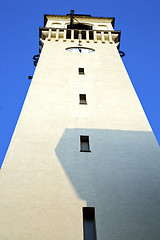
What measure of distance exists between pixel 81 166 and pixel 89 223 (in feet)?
6.54

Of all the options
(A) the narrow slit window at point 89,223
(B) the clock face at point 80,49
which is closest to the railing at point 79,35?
(B) the clock face at point 80,49

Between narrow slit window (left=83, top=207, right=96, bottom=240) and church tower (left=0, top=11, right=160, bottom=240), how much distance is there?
0.09 feet

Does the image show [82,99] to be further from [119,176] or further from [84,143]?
[119,176]

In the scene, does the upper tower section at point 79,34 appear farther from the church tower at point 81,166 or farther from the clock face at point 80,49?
the church tower at point 81,166

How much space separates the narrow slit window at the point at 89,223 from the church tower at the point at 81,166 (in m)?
0.03

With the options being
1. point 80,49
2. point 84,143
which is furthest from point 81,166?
point 80,49

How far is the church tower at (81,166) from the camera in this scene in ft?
24.2

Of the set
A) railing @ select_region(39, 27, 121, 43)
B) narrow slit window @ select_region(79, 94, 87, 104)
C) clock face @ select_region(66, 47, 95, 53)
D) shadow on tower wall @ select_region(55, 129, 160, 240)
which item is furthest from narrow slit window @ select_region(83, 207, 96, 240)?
railing @ select_region(39, 27, 121, 43)

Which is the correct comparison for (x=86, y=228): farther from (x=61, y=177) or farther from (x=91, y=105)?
(x=91, y=105)

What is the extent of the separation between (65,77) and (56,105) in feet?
10.5

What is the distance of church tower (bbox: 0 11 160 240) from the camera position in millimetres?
7383

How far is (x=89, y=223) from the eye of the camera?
7727mm

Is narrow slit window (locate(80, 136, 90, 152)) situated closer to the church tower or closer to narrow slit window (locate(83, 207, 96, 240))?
the church tower

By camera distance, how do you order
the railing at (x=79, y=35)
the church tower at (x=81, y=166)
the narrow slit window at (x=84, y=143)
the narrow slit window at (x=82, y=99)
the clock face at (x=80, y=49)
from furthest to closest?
the railing at (x=79, y=35), the clock face at (x=80, y=49), the narrow slit window at (x=82, y=99), the narrow slit window at (x=84, y=143), the church tower at (x=81, y=166)
